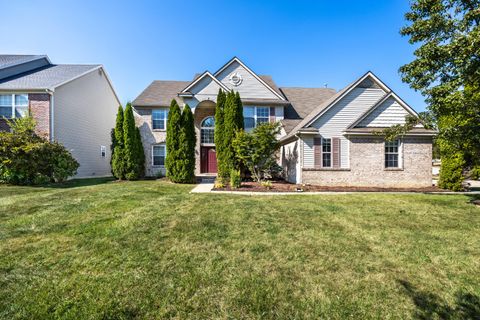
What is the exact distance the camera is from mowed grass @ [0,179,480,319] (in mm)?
2650

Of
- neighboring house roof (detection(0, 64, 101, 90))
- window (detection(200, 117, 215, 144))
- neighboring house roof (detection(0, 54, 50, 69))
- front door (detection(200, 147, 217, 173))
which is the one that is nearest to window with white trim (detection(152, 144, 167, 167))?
front door (detection(200, 147, 217, 173))

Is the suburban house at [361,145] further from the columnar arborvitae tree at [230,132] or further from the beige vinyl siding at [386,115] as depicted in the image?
the columnar arborvitae tree at [230,132]

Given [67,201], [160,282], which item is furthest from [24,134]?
[160,282]

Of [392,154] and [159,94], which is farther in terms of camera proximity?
[159,94]

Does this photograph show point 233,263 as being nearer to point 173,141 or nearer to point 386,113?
point 173,141

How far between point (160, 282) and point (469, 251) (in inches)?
219

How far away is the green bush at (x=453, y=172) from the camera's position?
10562 millimetres

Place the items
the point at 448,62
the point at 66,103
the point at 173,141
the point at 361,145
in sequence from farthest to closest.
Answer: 1. the point at 66,103
2. the point at 173,141
3. the point at 361,145
4. the point at 448,62

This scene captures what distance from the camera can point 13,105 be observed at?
556 inches

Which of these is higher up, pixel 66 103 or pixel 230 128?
pixel 66 103

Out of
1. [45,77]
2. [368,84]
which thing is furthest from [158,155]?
[368,84]

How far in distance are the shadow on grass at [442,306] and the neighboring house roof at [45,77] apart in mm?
18997

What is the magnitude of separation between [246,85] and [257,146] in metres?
7.27

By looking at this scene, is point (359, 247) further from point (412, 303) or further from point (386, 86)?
point (386, 86)
